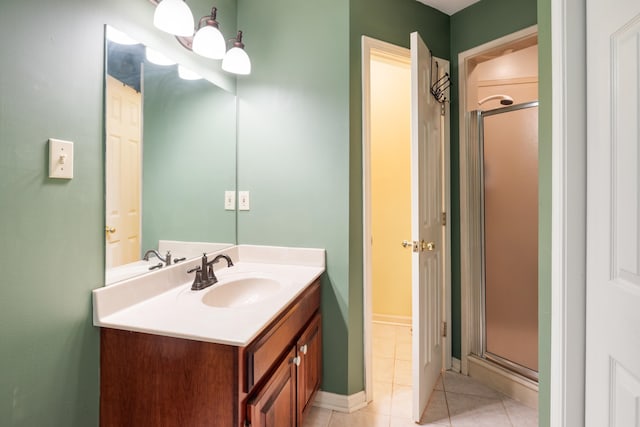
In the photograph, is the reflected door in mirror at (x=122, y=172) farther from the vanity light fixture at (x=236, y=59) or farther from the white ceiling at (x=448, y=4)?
the white ceiling at (x=448, y=4)

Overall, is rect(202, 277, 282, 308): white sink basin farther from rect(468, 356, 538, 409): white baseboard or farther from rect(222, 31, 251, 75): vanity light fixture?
rect(468, 356, 538, 409): white baseboard

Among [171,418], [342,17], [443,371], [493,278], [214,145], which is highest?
[342,17]

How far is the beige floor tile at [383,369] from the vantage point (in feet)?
6.52

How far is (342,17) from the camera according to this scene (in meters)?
1.64

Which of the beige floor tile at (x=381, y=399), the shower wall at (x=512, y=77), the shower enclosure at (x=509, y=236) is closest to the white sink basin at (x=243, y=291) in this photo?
the beige floor tile at (x=381, y=399)

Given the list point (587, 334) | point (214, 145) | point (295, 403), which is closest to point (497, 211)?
point (587, 334)

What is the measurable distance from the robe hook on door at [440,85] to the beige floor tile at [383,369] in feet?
6.02

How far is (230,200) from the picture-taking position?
179 centimetres

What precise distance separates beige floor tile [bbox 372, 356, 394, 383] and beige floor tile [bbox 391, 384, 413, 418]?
10 centimetres

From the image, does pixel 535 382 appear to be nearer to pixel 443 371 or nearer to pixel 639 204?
pixel 443 371

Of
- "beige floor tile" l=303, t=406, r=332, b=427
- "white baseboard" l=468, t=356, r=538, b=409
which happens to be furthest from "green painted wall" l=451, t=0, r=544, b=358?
"beige floor tile" l=303, t=406, r=332, b=427

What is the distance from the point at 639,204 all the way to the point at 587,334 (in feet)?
1.25

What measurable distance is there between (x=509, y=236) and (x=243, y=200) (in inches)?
66.4

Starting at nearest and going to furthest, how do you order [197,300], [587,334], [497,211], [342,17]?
[587,334]
[197,300]
[342,17]
[497,211]
